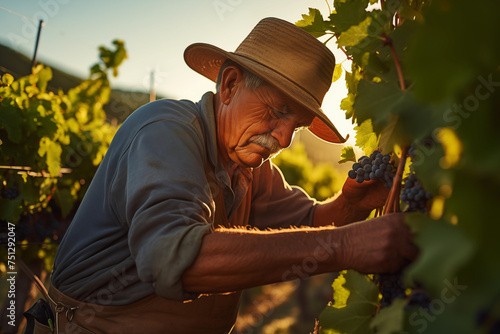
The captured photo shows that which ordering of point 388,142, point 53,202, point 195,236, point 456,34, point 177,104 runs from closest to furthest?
point 456,34 < point 388,142 < point 195,236 < point 177,104 < point 53,202

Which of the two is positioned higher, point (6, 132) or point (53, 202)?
point (6, 132)

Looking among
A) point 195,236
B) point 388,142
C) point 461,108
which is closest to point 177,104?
point 195,236

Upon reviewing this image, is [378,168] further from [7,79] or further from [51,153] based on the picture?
[7,79]

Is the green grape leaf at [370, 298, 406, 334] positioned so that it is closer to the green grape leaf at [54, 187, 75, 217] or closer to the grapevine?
the grapevine

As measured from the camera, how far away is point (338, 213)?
2551mm

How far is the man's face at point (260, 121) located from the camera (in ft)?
7.04

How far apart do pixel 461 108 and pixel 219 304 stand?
5.75 ft

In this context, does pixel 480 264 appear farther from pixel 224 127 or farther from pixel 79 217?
pixel 79 217

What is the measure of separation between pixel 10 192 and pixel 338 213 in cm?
298

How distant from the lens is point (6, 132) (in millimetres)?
4066

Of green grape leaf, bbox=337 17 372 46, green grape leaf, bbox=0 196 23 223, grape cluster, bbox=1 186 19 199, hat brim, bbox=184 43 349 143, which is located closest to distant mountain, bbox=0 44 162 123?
grape cluster, bbox=1 186 19 199

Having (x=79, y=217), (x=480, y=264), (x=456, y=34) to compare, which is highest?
(x=456, y=34)

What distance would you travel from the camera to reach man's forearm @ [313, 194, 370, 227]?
2445mm

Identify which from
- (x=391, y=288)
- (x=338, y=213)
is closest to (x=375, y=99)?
(x=391, y=288)
